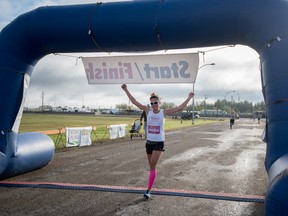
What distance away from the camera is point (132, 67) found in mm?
7047

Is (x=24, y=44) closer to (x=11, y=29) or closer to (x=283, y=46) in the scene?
(x=11, y=29)

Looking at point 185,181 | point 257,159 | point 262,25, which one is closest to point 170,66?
point 262,25

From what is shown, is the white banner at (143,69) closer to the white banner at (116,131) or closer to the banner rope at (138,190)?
the banner rope at (138,190)

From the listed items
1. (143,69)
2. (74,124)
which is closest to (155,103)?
(143,69)

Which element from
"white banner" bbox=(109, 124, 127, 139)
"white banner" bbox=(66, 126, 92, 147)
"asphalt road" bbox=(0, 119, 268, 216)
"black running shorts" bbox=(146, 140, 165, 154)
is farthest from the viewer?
"white banner" bbox=(109, 124, 127, 139)

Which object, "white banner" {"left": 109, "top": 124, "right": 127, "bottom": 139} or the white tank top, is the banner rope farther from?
"white banner" {"left": 109, "top": 124, "right": 127, "bottom": 139}

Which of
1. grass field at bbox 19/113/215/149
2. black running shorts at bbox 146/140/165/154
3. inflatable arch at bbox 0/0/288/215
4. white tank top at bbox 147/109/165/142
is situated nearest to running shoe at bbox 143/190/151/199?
black running shorts at bbox 146/140/165/154

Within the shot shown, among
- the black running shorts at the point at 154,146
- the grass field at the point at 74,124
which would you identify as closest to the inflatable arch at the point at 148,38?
the black running shorts at the point at 154,146

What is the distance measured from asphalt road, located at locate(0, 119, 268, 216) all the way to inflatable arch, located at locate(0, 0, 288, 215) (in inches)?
42.0

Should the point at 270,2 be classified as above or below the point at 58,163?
above

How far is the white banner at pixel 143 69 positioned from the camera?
6.75m

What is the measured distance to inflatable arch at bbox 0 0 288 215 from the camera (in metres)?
5.05

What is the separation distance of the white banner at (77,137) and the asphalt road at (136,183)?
3.00 meters

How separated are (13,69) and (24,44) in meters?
0.62
